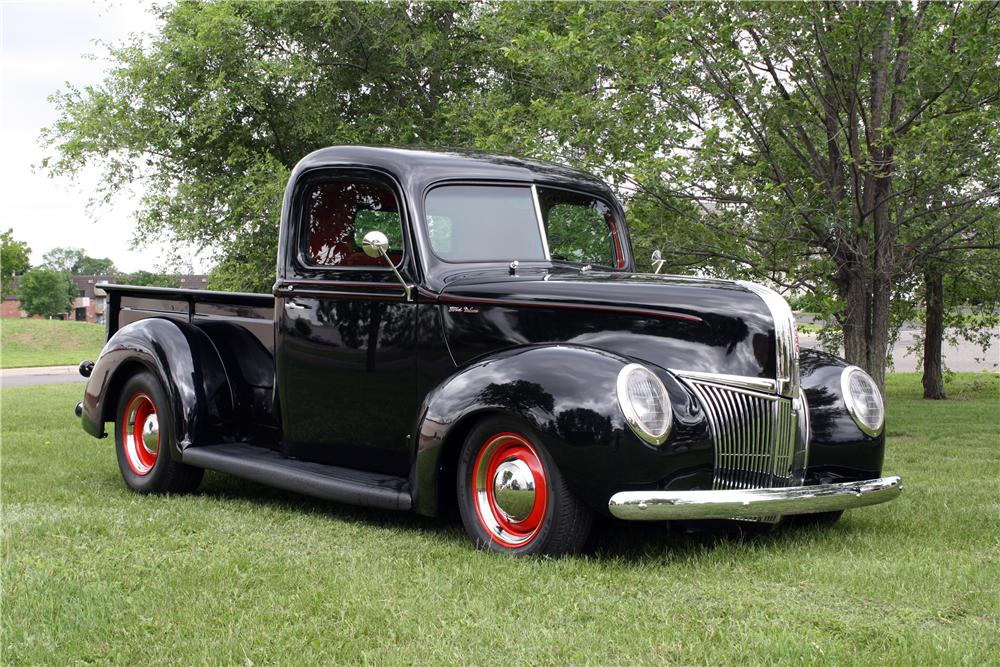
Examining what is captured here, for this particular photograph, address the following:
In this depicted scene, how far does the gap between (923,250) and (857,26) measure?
9.17ft

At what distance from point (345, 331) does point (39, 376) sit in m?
19.2

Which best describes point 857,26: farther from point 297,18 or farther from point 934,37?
point 297,18

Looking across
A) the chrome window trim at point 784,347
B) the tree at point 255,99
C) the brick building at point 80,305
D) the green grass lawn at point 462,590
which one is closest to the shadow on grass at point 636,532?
the green grass lawn at point 462,590

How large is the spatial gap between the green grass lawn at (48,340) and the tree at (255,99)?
53.4 feet

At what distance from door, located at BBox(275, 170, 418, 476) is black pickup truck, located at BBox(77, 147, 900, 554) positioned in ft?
0.04

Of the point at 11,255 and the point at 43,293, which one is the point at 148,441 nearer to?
the point at 11,255

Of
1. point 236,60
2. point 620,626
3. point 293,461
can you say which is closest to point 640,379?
point 620,626

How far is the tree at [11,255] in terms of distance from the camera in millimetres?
56156

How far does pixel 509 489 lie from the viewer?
4.95 m

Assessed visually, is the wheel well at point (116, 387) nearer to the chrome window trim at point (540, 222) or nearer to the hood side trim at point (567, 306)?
the hood side trim at point (567, 306)

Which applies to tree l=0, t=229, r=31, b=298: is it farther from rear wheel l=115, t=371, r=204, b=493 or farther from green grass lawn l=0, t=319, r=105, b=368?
rear wheel l=115, t=371, r=204, b=493

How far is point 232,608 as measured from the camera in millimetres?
4051

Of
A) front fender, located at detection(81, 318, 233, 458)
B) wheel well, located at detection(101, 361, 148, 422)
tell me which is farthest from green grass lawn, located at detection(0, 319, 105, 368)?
front fender, located at detection(81, 318, 233, 458)

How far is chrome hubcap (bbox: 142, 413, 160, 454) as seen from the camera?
682cm
